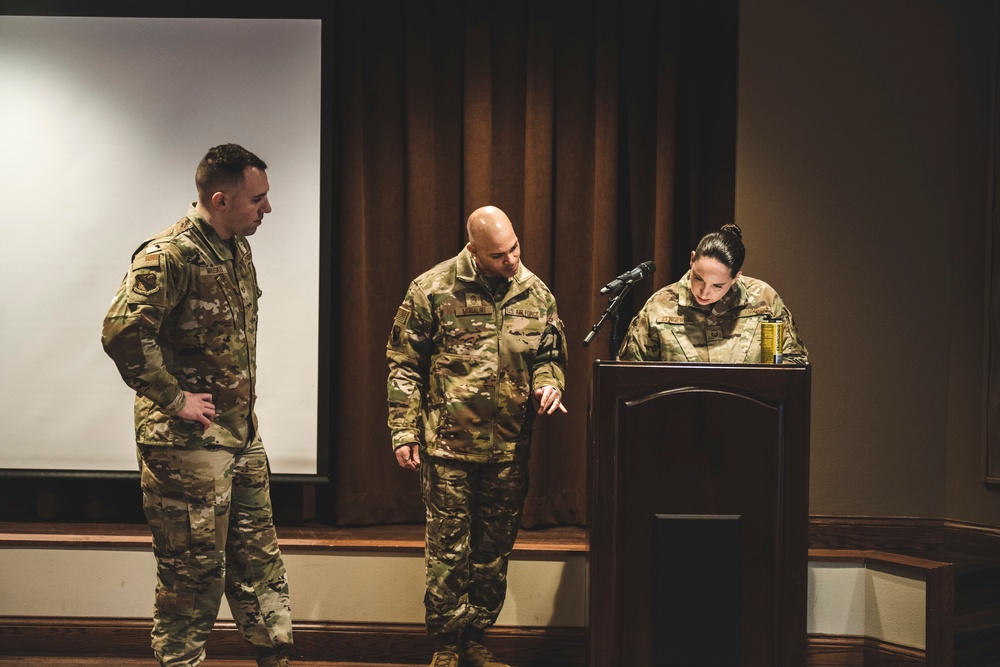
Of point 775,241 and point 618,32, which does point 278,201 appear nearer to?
point 618,32

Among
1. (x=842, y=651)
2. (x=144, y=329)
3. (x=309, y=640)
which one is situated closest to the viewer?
(x=144, y=329)

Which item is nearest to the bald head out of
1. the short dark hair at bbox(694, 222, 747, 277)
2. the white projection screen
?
the short dark hair at bbox(694, 222, 747, 277)

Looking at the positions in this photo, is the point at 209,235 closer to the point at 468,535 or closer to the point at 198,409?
the point at 198,409

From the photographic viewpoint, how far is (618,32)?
3.69m

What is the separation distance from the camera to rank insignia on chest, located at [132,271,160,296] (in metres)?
2.30

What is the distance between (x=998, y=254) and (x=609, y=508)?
80.7 inches

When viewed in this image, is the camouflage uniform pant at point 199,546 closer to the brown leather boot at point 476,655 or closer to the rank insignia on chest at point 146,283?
the rank insignia on chest at point 146,283

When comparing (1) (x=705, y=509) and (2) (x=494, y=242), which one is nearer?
(1) (x=705, y=509)

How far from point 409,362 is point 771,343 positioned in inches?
45.3

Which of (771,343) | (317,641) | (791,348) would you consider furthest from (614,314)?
(317,641)

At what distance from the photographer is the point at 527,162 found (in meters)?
3.70

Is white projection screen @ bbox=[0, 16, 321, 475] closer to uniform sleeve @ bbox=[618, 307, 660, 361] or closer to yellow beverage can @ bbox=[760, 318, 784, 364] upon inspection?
uniform sleeve @ bbox=[618, 307, 660, 361]

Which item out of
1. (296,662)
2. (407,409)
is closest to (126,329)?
(407,409)

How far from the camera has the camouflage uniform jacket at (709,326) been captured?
2.89 m
